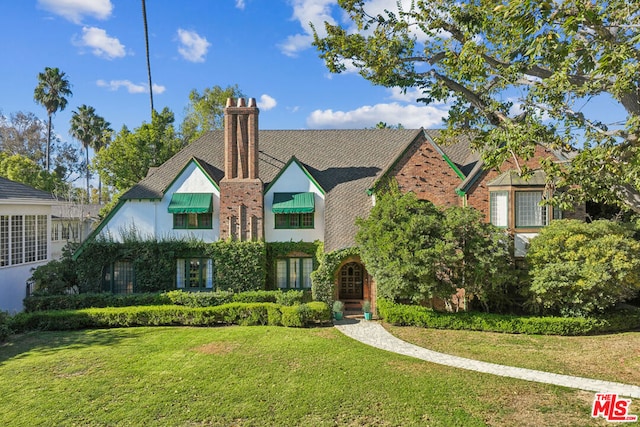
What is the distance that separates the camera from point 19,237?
24250 millimetres

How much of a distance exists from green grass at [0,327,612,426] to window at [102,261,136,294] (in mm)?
7766

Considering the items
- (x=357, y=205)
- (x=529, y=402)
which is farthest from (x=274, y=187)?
(x=529, y=402)

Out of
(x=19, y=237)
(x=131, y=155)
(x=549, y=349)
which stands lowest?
(x=549, y=349)

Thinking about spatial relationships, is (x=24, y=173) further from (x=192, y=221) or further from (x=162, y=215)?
(x=192, y=221)

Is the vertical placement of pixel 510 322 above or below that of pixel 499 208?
below

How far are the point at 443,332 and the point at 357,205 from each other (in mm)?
10077

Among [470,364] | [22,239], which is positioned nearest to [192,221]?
[22,239]

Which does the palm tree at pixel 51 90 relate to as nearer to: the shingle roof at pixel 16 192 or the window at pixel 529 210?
the shingle roof at pixel 16 192

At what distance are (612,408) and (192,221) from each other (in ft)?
77.3

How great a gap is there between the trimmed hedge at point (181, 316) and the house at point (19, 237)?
4947 mm

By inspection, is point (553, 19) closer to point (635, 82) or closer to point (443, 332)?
point (635, 82)

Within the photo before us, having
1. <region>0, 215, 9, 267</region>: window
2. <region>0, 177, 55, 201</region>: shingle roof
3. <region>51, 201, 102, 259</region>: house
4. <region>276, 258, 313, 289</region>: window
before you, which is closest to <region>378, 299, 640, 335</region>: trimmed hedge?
<region>276, 258, 313, 289</region>: window

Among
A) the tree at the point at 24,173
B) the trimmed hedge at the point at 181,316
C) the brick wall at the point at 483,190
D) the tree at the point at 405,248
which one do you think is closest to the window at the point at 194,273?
the trimmed hedge at the point at 181,316

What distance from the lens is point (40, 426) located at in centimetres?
1016
